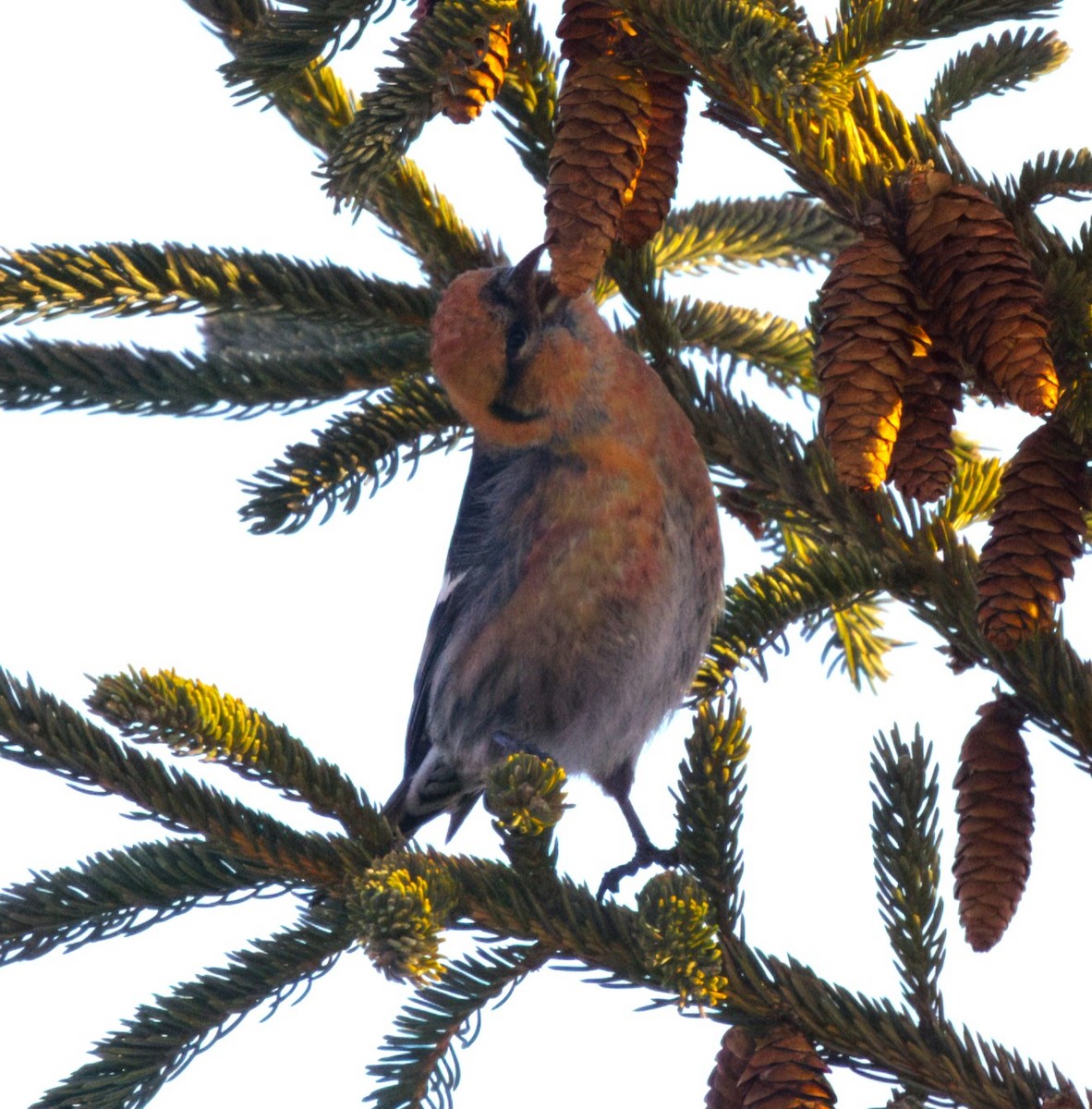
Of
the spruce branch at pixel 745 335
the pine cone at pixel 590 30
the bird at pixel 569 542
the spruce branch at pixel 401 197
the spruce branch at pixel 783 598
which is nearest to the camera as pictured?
the pine cone at pixel 590 30

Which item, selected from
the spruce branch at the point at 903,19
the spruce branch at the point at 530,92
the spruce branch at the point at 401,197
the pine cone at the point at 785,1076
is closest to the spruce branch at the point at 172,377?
the spruce branch at the point at 401,197

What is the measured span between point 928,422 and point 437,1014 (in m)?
0.92

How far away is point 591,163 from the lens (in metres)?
1.72

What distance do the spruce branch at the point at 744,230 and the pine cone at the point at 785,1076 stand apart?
5.32ft

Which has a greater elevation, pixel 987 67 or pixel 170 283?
pixel 987 67

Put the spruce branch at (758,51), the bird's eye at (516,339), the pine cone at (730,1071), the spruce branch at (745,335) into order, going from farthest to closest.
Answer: the bird's eye at (516,339) < the spruce branch at (745,335) < the pine cone at (730,1071) < the spruce branch at (758,51)

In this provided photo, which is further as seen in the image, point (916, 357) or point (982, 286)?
point (916, 357)

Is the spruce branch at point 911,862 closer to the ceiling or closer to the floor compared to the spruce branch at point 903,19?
closer to the floor

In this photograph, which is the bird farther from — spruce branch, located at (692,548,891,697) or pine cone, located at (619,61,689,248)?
pine cone, located at (619,61,689,248)

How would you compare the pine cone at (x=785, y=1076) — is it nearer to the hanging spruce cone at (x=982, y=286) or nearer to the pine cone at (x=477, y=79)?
the hanging spruce cone at (x=982, y=286)

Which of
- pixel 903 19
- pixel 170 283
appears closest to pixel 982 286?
pixel 903 19

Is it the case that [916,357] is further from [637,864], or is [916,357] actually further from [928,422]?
[637,864]

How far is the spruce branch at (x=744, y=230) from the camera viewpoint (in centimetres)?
276

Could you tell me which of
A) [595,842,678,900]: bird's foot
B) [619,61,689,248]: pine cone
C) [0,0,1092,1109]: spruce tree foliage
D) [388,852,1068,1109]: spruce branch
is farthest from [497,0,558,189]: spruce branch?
[595,842,678,900]: bird's foot
